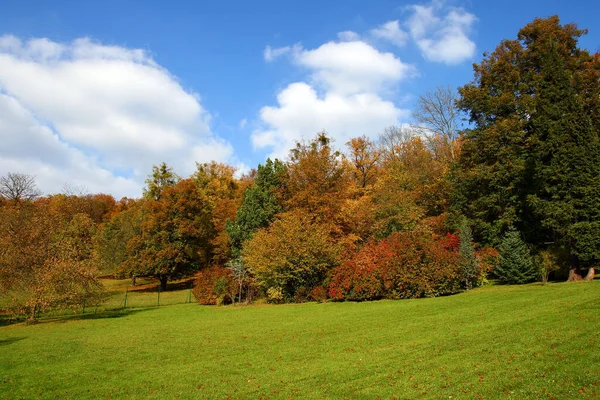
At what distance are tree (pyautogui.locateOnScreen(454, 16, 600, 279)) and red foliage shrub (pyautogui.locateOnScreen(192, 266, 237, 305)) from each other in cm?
2020

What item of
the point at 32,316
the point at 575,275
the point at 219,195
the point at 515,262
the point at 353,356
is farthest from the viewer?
the point at 219,195

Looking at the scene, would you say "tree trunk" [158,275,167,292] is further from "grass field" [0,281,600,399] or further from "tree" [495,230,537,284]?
"tree" [495,230,537,284]

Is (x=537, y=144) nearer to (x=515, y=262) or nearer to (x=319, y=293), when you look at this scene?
(x=515, y=262)

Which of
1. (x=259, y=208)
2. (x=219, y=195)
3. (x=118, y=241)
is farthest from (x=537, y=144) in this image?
(x=118, y=241)

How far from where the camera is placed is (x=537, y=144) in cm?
2303

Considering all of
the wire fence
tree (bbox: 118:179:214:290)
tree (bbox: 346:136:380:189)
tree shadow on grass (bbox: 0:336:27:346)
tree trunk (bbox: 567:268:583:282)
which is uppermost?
tree (bbox: 346:136:380:189)

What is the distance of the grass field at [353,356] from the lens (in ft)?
26.2

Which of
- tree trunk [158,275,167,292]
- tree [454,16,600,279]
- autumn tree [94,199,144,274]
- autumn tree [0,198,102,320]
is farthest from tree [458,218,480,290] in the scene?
autumn tree [94,199,144,274]

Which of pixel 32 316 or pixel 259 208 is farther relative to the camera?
pixel 259 208

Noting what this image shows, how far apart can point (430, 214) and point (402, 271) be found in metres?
15.3

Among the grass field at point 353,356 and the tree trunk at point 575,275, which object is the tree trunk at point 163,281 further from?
the tree trunk at point 575,275

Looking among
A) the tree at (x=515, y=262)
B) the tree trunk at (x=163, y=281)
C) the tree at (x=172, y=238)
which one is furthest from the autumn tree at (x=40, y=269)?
the tree at (x=515, y=262)

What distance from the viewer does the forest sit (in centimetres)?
2181

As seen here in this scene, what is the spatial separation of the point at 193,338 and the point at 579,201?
21.1 metres
